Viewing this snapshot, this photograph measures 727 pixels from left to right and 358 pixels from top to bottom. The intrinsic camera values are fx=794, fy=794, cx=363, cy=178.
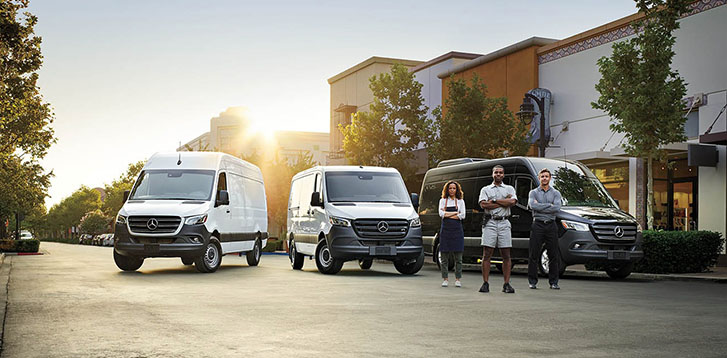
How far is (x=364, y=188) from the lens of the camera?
56.4ft

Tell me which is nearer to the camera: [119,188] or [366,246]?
[366,246]

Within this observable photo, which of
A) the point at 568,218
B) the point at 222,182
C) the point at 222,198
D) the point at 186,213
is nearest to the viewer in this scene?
the point at 568,218

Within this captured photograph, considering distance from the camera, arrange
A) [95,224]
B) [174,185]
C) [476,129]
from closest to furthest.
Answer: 1. [174,185]
2. [476,129]
3. [95,224]

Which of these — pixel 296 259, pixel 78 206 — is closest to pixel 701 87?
pixel 296 259

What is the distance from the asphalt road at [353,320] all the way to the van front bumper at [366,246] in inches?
69.4

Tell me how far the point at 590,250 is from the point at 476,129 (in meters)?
14.0

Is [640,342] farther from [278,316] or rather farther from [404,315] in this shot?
[278,316]

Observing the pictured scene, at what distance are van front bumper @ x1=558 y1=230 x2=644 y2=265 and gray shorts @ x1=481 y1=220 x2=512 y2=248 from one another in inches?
139

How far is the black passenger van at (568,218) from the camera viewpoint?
50.4 feet

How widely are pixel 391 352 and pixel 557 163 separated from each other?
1154cm

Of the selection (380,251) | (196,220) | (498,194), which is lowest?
(380,251)

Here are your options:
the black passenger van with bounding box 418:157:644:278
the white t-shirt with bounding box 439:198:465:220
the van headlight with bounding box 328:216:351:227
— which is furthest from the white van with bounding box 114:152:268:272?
the white t-shirt with bounding box 439:198:465:220

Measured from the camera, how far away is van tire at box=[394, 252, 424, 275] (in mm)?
16797

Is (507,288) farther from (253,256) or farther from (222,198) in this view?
(253,256)
